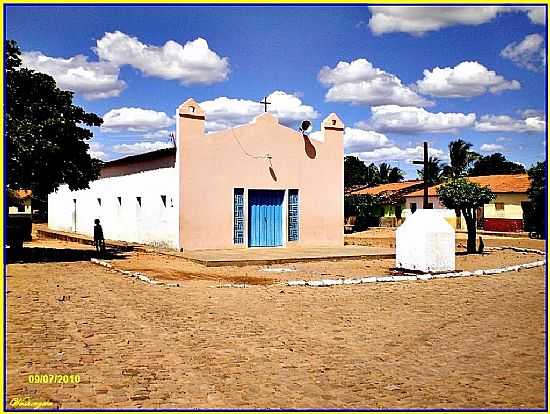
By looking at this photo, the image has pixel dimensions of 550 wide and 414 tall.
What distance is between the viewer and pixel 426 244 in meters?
14.4

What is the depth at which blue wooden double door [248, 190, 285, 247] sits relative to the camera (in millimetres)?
21344

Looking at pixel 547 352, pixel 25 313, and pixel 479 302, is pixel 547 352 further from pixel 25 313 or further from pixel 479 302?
pixel 25 313

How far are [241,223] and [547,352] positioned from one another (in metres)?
15.0

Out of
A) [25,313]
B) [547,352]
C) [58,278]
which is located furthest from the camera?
[58,278]

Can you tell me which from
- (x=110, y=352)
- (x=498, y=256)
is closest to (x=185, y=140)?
(x=498, y=256)

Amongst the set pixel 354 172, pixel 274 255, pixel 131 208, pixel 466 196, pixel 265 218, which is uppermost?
pixel 354 172

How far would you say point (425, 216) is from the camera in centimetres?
1480

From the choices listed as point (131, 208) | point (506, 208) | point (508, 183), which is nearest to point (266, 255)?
point (131, 208)

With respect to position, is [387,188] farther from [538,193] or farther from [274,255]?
[274,255]

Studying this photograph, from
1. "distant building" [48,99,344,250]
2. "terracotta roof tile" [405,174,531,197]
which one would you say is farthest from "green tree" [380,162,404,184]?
"distant building" [48,99,344,250]

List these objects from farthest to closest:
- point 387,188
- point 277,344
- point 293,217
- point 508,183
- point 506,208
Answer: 1. point 387,188
2. point 508,183
3. point 506,208
4. point 293,217
5. point 277,344

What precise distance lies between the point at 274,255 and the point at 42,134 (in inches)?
274

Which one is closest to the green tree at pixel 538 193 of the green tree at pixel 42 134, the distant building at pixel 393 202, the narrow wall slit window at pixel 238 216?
the distant building at pixel 393 202

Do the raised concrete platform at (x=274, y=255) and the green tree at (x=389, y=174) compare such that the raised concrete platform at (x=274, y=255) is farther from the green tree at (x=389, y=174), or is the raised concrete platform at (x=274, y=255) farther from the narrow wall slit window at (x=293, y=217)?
the green tree at (x=389, y=174)
